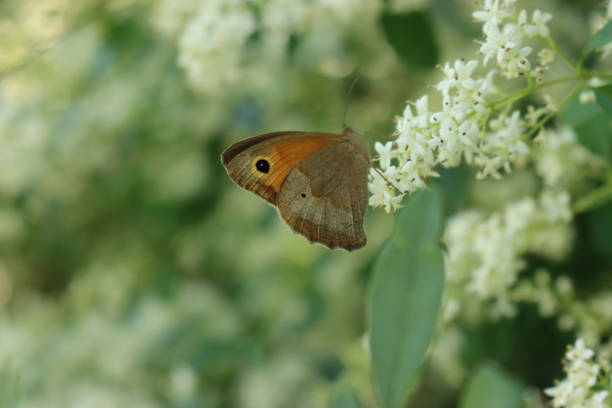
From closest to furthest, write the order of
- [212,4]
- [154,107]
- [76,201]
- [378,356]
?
[378,356], [212,4], [154,107], [76,201]

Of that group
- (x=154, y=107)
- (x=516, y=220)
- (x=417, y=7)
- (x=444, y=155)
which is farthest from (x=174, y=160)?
(x=444, y=155)

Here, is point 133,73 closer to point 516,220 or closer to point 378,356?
point 516,220

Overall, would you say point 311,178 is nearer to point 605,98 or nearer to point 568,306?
point 605,98

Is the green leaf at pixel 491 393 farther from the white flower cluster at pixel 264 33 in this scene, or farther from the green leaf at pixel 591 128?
the white flower cluster at pixel 264 33

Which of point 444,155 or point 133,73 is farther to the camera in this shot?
point 133,73

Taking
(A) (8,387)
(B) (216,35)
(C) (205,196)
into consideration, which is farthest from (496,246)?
(C) (205,196)

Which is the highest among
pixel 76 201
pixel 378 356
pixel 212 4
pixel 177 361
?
pixel 212 4

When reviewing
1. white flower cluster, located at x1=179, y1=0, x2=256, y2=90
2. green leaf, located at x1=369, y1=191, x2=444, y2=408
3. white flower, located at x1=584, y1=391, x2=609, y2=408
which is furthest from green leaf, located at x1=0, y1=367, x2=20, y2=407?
white flower, located at x1=584, y1=391, x2=609, y2=408
